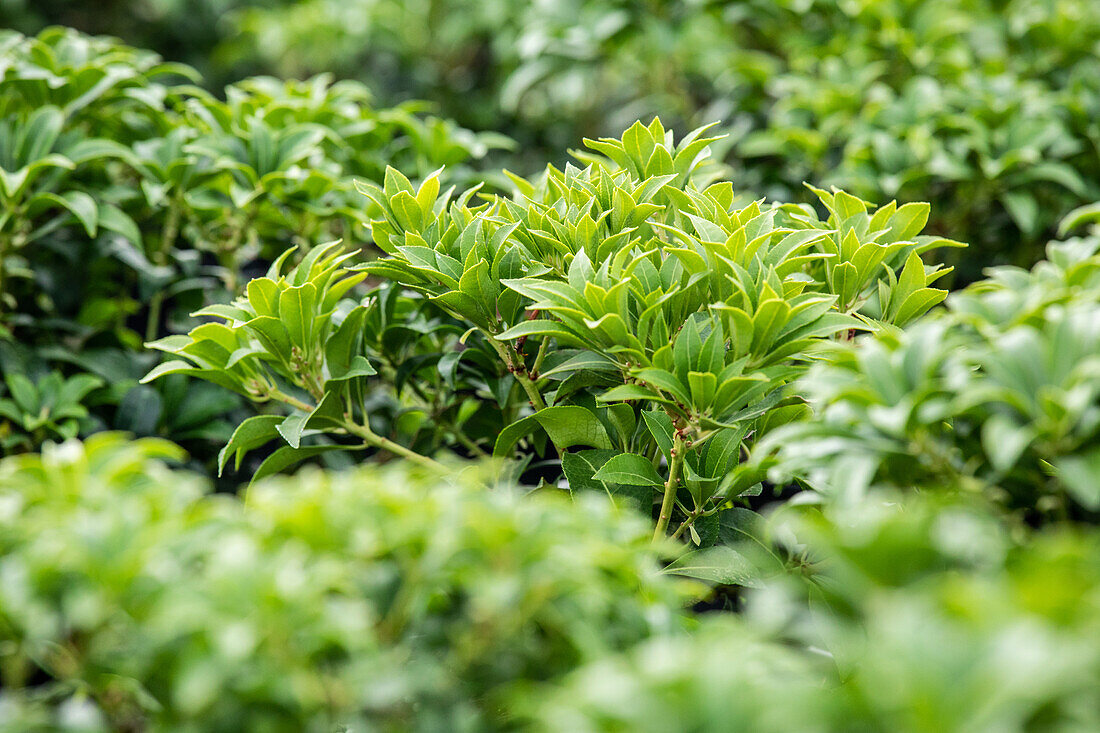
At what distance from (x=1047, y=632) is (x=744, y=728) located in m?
0.22

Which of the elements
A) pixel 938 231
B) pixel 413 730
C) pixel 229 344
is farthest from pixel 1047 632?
pixel 938 231

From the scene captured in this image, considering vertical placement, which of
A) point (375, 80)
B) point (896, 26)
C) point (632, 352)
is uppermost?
point (896, 26)

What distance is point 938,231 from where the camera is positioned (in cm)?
235

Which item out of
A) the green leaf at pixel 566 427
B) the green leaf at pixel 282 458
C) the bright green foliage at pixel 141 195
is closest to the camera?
the green leaf at pixel 566 427

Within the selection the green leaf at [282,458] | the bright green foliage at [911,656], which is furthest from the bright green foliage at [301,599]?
the green leaf at [282,458]

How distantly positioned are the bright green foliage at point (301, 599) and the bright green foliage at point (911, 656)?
0.26 ft

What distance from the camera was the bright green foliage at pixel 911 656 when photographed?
Answer: 1.97ft

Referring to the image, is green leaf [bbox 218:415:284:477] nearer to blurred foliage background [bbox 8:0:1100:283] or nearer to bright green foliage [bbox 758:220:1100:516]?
bright green foliage [bbox 758:220:1100:516]

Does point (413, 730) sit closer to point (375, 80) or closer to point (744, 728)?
point (744, 728)

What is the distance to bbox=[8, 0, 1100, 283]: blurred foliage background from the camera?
2199 millimetres

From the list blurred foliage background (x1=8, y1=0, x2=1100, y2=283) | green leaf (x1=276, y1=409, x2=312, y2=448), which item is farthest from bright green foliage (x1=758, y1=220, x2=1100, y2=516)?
blurred foliage background (x1=8, y1=0, x2=1100, y2=283)

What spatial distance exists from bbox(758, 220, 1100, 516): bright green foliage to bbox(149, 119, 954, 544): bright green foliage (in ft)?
0.48

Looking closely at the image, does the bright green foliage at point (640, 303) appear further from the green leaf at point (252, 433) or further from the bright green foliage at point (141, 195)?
the bright green foliage at point (141, 195)

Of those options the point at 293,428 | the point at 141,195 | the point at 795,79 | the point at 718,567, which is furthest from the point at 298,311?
the point at 795,79
